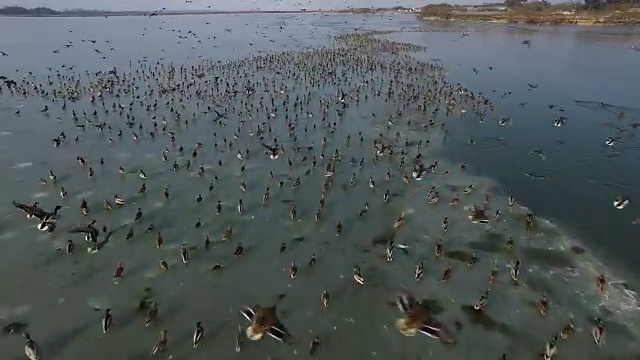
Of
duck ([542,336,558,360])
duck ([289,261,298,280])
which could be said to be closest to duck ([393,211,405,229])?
duck ([289,261,298,280])

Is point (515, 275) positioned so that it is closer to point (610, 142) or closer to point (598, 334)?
point (598, 334)

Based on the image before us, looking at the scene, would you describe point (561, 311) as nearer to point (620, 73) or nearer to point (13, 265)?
point (13, 265)

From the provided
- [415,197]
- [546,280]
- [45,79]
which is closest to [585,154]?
[415,197]

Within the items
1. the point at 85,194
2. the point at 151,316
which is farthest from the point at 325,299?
the point at 85,194

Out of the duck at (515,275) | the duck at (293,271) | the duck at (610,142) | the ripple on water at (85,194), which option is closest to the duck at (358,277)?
the duck at (293,271)

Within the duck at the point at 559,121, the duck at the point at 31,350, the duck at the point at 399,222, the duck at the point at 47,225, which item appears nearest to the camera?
the duck at the point at 31,350

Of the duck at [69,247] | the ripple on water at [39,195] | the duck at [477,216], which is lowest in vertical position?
the duck at [477,216]

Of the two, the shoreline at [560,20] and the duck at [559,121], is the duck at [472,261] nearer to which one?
the duck at [559,121]
